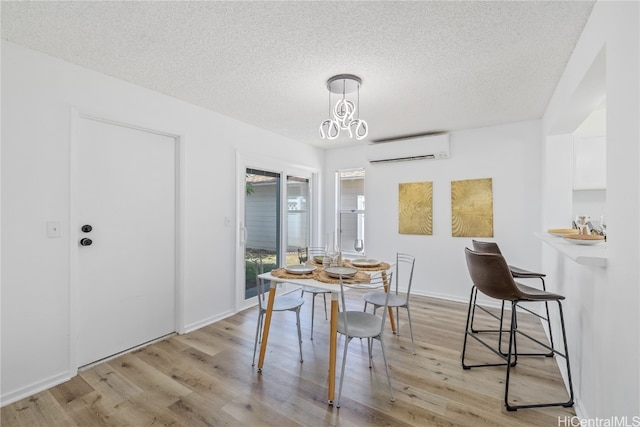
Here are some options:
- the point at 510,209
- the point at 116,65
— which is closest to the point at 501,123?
the point at 510,209

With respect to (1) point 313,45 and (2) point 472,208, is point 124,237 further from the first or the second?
(2) point 472,208

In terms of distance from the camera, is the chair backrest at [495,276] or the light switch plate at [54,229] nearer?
the chair backrest at [495,276]

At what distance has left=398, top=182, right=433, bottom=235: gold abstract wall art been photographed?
4.09m

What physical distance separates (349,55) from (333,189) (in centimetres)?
308

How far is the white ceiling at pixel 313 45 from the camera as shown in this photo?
1581 mm

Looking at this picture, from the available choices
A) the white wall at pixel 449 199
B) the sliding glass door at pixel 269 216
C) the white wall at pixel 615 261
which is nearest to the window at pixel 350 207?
the white wall at pixel 449 199

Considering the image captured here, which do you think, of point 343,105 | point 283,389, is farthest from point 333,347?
point 343,105

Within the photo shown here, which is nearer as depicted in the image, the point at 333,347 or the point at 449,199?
the point at 333,347

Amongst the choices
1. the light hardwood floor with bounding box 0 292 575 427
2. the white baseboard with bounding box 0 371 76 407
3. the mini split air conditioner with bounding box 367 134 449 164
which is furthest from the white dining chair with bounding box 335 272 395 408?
the mini split air conditioner with bounding box 367 134 449 164

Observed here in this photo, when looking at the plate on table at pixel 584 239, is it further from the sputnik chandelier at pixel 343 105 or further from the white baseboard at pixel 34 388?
the white baseboard at pixel 34 388

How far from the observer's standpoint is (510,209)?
3.58 m

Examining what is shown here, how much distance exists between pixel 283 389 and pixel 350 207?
335cm

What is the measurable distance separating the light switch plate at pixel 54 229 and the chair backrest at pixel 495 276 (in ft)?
9.72

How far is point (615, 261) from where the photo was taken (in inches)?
48.5
